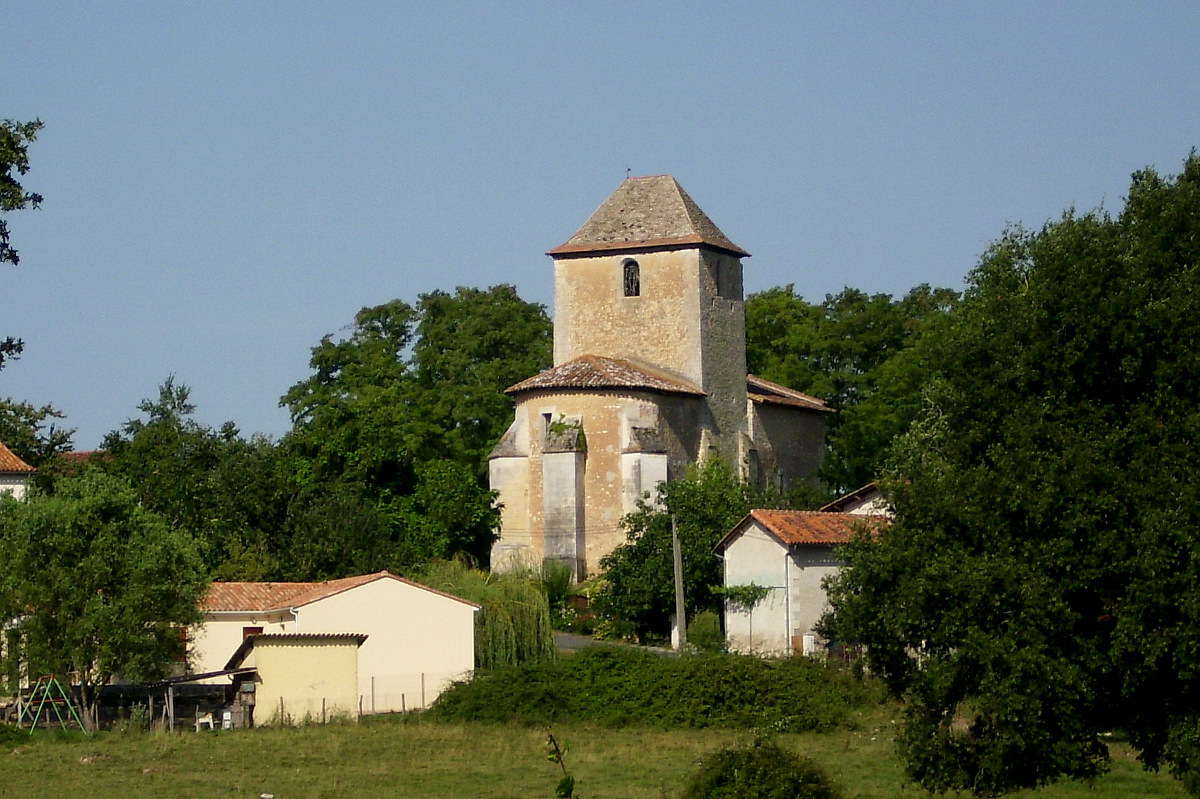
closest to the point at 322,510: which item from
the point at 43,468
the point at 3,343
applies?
the point at 43,468

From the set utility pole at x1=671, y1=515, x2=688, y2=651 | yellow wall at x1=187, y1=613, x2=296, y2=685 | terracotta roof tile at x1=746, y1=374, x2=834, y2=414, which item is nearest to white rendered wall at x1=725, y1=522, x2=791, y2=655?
utility pole at x1=671, y1=515, x2=688, y2=651

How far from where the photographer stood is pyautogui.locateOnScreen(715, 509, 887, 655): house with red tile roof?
39125 millimetres

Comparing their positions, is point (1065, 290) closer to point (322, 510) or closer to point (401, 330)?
point (322, 510)

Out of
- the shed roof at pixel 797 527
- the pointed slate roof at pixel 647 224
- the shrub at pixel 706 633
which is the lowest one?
the shrub at pixel 706 633

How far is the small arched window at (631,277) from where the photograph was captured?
54.8m

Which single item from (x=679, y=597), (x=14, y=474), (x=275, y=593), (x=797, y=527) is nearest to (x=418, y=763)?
(x=275, y=593)

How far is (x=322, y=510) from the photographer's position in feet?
153

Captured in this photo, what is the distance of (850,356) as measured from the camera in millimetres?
62844

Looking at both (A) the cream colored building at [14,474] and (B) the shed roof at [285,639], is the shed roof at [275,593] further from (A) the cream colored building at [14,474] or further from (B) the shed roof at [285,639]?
(A) the cream colored building at [14,474]

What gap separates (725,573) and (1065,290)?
23733mm

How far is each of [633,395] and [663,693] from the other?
736 inches

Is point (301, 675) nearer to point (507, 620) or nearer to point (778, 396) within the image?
point (507, 620)

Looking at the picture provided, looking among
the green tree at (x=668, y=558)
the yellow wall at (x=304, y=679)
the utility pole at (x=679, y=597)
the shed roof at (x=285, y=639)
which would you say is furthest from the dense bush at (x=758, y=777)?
the green tree at (x=668, y=558)

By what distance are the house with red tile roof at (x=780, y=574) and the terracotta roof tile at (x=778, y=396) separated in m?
15.0
